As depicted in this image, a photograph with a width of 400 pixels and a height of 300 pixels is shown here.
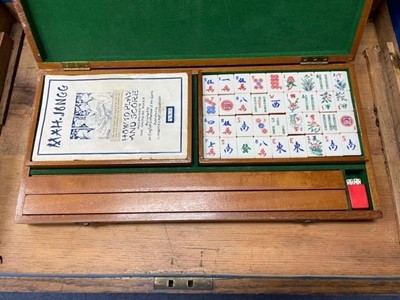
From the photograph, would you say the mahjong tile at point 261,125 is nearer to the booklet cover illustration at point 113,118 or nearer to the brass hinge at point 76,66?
the booklet cover illustration at point 113,118

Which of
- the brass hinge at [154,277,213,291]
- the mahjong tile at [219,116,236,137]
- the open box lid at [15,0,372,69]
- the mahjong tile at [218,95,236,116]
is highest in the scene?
the open box lid at [15,0,372,69]

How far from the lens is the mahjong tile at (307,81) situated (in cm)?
101

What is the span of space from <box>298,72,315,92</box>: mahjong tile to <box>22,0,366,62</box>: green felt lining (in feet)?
0.16

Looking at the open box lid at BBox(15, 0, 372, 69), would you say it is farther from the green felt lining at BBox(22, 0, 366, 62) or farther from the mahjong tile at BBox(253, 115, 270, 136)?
the mahjong tile at BBox(253, 115, 270, 136)

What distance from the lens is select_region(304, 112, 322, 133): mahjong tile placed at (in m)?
0.96

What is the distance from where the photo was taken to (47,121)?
0.98m

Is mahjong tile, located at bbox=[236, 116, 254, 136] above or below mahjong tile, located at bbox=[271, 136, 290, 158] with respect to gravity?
above

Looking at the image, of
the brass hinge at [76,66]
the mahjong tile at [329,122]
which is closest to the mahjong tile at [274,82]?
the mahjong tile at [329,122]

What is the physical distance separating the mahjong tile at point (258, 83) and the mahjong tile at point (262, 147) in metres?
0.13

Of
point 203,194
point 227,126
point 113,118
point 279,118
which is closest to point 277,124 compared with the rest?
point 279,118

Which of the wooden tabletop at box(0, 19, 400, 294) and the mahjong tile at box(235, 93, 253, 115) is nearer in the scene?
the wooden tabletop at box(0, 19, 400, 294)

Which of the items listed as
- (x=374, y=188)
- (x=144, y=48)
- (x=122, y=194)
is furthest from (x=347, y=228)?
(x=144, y=48)

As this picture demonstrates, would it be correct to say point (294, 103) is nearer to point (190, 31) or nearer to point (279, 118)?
point (279, 118)

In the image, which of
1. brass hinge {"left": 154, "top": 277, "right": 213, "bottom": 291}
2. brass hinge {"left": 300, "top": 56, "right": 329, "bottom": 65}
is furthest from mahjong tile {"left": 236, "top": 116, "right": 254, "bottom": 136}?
brass hinge {"left": 154, "top": 277, "right": 213, "bottom": 291}
